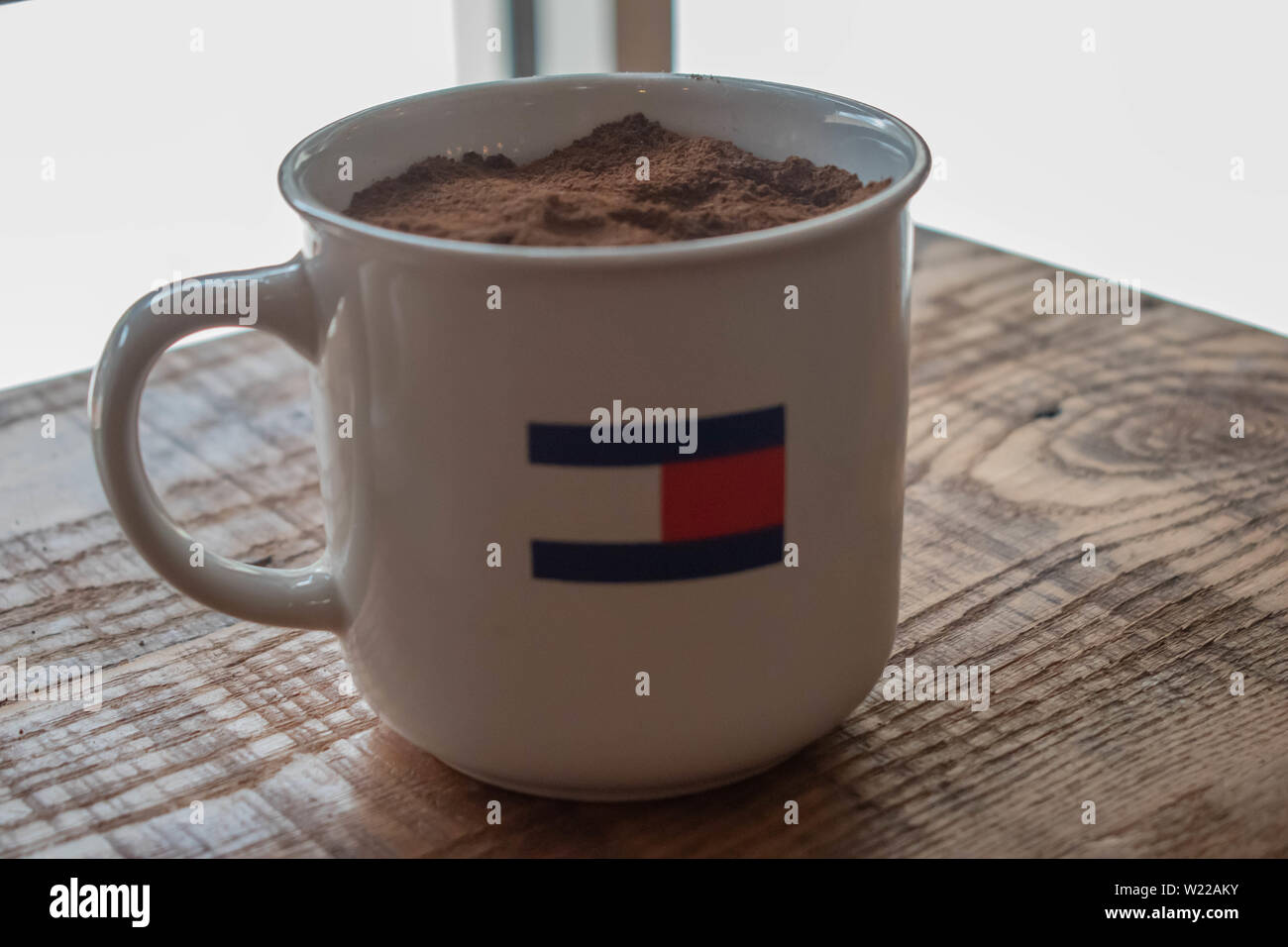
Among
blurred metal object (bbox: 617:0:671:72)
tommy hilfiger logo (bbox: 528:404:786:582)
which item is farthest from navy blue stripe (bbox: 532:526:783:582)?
blurred metal object (bbox: 617:0:671:72)

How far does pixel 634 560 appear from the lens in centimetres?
44

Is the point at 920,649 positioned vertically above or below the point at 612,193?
below

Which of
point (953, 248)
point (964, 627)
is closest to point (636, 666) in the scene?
point (964, 627)

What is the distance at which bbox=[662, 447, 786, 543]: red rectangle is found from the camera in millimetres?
438

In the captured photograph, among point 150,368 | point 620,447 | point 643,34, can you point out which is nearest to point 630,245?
point 620,447

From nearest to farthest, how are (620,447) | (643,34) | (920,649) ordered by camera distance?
(620,447)
(920,649)
(643,34)

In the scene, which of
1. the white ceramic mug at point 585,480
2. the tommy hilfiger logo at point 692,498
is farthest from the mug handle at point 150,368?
the tommy hilfiger logo at point 692,498

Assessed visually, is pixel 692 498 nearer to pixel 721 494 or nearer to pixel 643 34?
pixel 721 494

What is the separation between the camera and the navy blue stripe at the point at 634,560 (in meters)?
0.44

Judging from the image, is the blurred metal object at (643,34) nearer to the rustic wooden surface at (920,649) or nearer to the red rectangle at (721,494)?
the rustic wooden surface at (920,649)

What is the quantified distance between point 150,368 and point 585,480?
16 centimetres

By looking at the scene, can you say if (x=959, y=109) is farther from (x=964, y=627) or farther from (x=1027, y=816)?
(x=1027, y=816)

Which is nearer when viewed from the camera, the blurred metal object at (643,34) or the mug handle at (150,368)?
the mug handle at (150,368)

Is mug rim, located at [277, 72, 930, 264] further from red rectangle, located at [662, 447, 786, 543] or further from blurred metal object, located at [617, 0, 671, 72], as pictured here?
blurred metal object, located at [617, 0, 671, 72]
